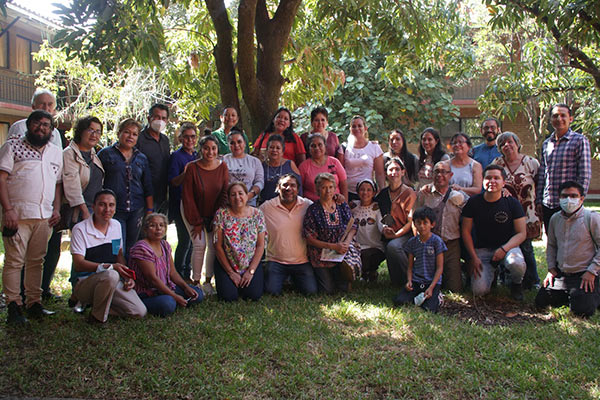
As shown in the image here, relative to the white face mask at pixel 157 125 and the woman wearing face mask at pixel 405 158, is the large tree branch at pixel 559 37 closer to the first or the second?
the woman wearing face mask at pixel 405 158

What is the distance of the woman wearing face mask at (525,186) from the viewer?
6281 millimetres

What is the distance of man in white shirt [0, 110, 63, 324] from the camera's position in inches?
188

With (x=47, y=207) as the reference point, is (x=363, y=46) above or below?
above

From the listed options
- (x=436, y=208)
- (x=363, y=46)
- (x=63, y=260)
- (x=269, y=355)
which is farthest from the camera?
(x=63, y=260)

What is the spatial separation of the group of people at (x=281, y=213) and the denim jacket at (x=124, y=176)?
0.01m

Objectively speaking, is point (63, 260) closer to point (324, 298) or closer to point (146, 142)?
point (146, 142)

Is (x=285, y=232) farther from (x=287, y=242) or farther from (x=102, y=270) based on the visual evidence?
(x=102, y=270)

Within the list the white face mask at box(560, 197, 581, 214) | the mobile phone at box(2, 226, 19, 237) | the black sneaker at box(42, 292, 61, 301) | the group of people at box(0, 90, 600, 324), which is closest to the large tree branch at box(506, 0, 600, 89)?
the group of people at box(0, 90, 600, 324)

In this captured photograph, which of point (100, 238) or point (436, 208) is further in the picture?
point (436, 208)

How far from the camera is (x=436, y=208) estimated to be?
6.33 meters

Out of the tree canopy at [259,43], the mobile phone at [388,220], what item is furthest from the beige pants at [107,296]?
the mobile phone at [388,220]

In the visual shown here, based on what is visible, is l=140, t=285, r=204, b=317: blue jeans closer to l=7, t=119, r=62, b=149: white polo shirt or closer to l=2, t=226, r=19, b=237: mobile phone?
l=2, t=226, r=19, b=237: mobile phone

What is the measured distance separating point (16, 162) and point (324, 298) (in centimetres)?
333

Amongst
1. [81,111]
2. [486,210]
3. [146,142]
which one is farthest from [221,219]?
[81,111]
